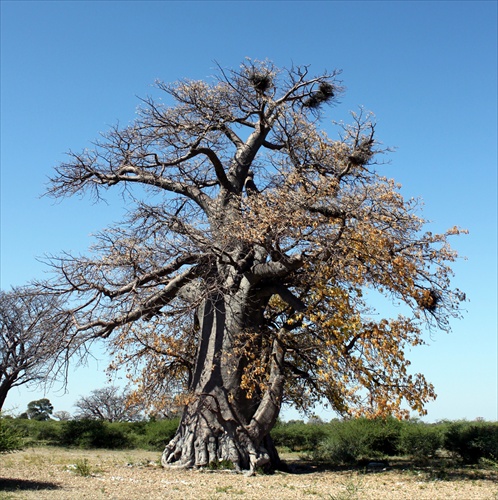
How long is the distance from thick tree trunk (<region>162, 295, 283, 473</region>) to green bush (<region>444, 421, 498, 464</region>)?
5126 millimetres

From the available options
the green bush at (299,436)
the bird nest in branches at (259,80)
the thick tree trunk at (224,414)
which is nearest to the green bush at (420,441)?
the green bush at (299,436)

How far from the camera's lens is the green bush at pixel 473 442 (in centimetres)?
1351

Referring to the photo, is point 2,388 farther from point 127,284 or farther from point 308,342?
point 308,342

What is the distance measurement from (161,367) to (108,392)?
3185 cm

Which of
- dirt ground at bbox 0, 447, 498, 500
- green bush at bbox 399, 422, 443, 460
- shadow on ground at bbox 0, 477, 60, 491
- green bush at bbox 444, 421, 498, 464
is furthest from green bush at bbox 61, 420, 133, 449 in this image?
shadow on ground at bbox 0, 477, 60, 491

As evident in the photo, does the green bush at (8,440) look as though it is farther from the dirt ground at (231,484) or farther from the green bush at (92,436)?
the green bush at (92,436)

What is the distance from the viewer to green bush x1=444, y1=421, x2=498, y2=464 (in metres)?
13.5

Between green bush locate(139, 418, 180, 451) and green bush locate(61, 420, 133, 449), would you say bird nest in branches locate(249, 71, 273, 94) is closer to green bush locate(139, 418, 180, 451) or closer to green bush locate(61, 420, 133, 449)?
green bush locate(139, 418, 180, 451)

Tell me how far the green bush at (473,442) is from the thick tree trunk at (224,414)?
5126 mm

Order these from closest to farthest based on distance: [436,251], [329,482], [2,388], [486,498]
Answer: [486,498], [329,482], [436,251], [2,388]

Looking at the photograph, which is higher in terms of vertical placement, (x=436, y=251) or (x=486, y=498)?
(x=436, y=251)

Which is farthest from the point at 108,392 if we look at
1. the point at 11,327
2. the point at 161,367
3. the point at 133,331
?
the point at 133,331

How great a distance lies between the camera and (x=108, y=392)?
43219mm

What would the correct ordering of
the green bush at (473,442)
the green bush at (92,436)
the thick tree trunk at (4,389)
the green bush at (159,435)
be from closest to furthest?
the green bush at (473,442), the green bush at (159,435), the green bush at (92,436), the thick tree trunk at (4,389)
